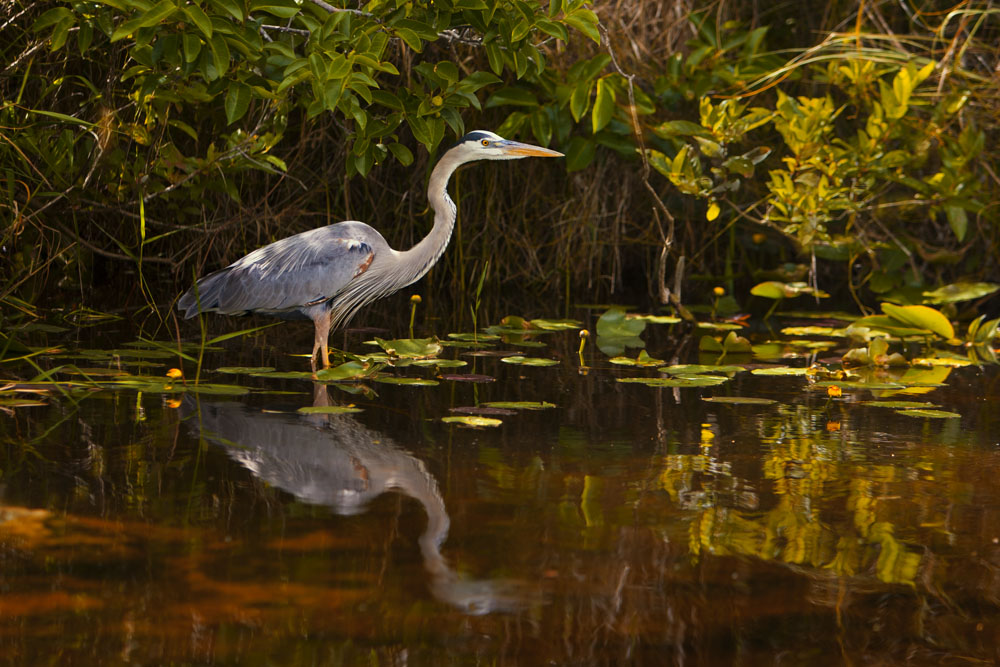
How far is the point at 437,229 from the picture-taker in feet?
16.4

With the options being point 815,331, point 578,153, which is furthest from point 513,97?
point 815,331

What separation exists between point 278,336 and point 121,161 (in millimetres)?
1070

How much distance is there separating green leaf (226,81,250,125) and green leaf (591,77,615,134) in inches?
79.7

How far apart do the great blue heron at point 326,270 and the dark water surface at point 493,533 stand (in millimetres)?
654

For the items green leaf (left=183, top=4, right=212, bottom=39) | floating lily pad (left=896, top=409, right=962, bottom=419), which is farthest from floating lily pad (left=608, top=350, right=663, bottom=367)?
green leaf (left=183, top=4, right=212, bottom=39)

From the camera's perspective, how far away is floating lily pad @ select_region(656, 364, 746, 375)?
15.0ft

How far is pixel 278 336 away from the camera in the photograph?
17.8ft

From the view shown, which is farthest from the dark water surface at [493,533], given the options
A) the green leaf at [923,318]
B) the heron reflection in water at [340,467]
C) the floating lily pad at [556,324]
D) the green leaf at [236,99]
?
the floating lily pad at [556,324]

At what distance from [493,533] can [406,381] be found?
162 cm

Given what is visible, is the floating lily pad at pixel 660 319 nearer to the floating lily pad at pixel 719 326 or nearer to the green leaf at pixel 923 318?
the floating lily pad at pixel 719 326

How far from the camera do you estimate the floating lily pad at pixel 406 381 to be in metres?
4.18

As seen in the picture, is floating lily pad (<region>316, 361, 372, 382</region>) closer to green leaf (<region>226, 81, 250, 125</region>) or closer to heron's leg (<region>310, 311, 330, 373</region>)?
heron's leg (<region>310, 311, 330, 373</region>)

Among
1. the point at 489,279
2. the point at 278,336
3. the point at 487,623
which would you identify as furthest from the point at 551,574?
the point at 489,279

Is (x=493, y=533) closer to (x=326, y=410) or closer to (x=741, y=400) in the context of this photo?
(x=326, y=410)
